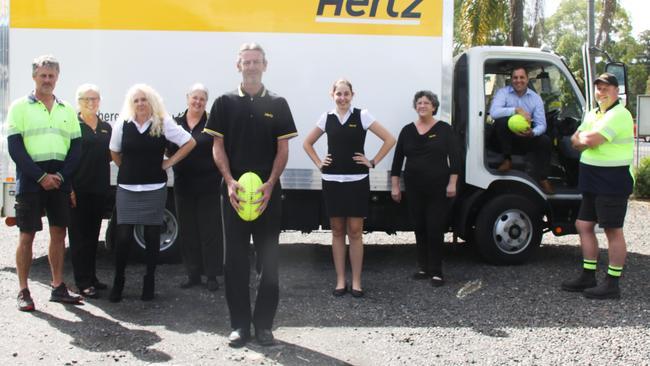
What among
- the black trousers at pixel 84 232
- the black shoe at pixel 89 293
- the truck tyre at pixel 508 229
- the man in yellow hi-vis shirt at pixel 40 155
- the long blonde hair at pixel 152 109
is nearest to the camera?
the man in yellow hi-vis shirt at pixel 40 155

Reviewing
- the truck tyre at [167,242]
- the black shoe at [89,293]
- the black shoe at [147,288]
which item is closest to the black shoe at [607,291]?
the black shoe at [147,288]

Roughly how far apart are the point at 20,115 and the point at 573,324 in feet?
14.7

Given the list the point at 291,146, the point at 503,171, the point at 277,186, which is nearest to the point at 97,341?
the point at 277,186

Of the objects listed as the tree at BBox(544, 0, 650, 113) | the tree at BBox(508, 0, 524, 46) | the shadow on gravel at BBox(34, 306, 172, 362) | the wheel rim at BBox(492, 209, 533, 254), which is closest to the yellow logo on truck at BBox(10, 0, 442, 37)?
the wheel rim at BBox(492, 209, 533, 254)

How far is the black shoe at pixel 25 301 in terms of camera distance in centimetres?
512

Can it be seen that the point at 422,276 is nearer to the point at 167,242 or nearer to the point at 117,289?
the point at 167,242

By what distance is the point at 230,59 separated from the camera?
6453 mm

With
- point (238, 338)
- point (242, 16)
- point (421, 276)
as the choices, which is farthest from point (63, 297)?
point (421, 276)

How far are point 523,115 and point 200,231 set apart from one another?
337 centimetres

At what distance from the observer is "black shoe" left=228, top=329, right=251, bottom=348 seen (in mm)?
4332

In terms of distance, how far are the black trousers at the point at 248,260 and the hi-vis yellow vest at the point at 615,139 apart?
117 inches

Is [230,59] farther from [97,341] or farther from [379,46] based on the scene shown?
[97,341]

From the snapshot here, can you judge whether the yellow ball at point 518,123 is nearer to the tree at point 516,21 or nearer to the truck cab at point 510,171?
the truck cab at point 510,171

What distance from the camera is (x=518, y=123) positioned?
6551 mm
